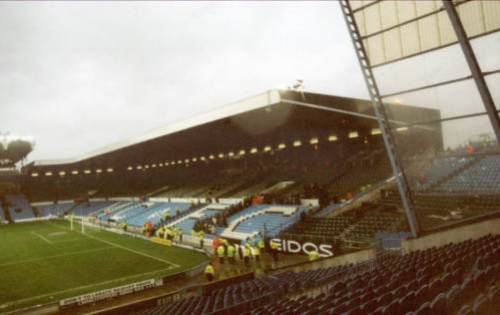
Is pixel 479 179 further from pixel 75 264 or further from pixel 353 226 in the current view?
pixel 75 264

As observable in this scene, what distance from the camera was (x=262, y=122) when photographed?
29.2 metres

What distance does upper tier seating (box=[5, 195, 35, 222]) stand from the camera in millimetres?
60281

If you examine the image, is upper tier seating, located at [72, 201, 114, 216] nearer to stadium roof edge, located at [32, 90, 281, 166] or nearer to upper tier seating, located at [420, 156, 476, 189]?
stadium roof edge, located at [32, 90, 281, 166]

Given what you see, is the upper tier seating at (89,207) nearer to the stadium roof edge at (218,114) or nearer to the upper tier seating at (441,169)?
the stadium roof edge at (218,114)

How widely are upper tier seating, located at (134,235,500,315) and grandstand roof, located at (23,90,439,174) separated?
12606mm

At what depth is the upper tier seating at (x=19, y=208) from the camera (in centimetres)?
6028

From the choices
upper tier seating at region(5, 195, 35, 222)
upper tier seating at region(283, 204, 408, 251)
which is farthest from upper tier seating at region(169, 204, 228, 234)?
upper tier seating at region(5, 195, 35, 222)

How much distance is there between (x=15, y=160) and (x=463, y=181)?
6964cm

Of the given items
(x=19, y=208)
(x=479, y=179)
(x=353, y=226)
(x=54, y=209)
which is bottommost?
(x=54, y=209)

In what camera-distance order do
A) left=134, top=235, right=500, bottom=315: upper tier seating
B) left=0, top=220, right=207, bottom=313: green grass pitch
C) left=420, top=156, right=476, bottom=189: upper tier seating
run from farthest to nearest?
left=420, top=156, right=476, bottom=189: upper tier seating, left=0, top=220, right=207, bottom=313: green grass pitch, left=134, top=235, right=500, bottom=315: upper tier seating

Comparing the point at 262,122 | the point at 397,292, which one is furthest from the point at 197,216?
the point at 397,292

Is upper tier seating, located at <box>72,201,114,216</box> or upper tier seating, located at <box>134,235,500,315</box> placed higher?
upper tier seating, located at <box>134,235,500,315</box>

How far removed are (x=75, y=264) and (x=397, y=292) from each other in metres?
22.8

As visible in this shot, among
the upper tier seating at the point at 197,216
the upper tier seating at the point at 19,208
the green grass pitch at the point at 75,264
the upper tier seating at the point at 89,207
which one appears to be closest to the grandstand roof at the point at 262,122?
Result: the upper tier seating at the point at 197,216
